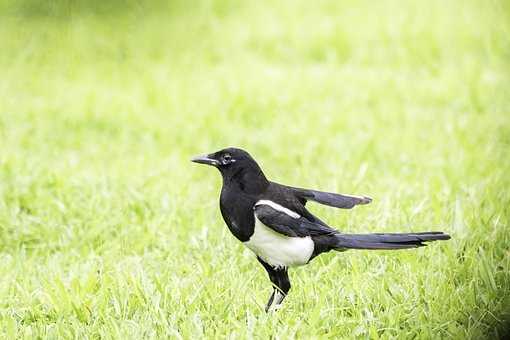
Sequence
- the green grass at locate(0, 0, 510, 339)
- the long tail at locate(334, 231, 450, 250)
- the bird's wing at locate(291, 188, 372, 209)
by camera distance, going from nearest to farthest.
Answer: the long tail at locate(334, 231, 450, 250)
the bird's wing at locate(291, 188, 372, 209)
the green grass at locate(0, 0, 510, 339)

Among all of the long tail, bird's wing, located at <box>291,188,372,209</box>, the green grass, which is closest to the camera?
the long tail

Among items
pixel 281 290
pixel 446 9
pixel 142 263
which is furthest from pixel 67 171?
pixel 446 9

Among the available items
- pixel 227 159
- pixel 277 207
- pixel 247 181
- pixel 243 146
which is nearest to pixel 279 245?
pixel 277 207

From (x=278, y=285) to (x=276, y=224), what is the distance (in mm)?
292

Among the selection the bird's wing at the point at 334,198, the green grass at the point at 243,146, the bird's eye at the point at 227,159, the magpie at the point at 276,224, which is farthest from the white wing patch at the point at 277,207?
the green grass at the point at 243,146

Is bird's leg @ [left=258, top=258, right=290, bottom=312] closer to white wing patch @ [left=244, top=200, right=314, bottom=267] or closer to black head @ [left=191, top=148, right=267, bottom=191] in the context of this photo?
white wing patch @ [left=244, top=200, right=314, bottom=267]

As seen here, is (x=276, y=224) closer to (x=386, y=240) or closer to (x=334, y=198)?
(x=334, y=198)

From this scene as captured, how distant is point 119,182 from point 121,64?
105 inches

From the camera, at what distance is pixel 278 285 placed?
355cm

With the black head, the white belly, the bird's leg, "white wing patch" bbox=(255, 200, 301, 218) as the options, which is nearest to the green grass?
the bird's leg

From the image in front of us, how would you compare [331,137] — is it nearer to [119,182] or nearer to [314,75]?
[314,75]

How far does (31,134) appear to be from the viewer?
21.2ft

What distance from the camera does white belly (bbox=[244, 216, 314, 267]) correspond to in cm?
343

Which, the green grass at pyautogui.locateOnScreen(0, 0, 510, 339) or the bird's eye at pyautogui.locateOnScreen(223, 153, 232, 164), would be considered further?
the green grass at pyautogui.locateOnScreen(0, 0, 510, 339)
